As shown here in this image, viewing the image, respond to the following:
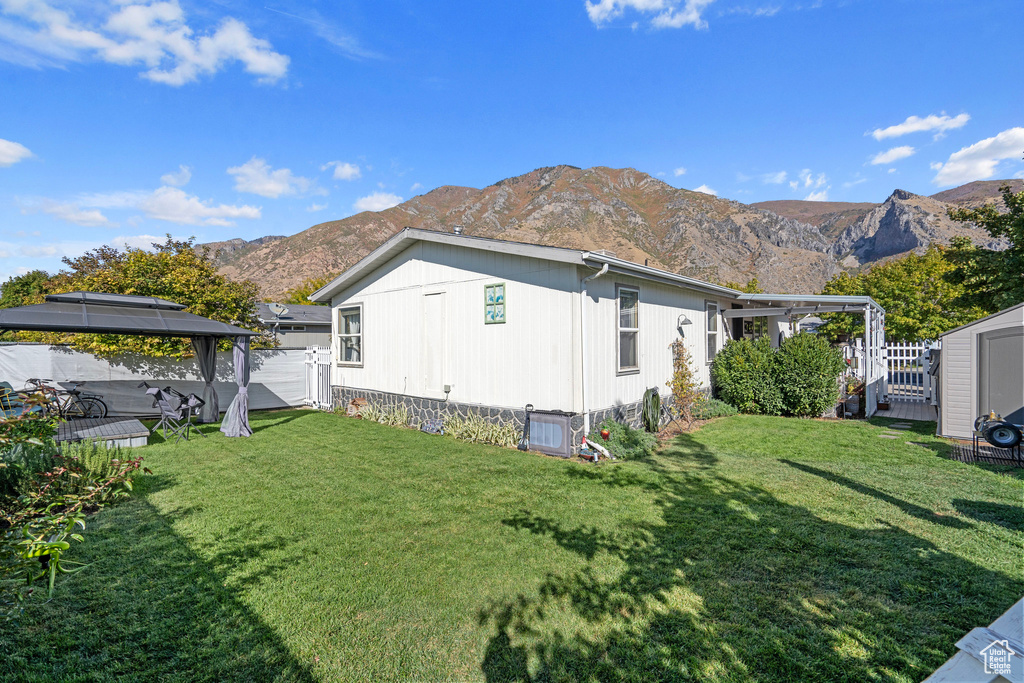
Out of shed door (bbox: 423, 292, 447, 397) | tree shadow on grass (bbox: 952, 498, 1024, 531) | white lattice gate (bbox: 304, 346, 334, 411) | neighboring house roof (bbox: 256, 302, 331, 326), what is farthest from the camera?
neighboring house roof (bbox: 256, 302, 331, 326)

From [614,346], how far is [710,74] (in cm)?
1271

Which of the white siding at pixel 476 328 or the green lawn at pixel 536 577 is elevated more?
the white siding at pixel 476 328

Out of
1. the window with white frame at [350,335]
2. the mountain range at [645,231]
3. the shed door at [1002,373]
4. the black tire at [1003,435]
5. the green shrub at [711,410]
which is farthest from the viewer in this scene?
the mountain range at [645,231]

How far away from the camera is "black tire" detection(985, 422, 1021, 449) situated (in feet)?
21.1

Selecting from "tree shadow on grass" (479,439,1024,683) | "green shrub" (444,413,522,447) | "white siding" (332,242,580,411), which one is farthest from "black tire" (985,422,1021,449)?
"green shrub" (444,413,522,447)

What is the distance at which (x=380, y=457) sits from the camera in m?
7.13

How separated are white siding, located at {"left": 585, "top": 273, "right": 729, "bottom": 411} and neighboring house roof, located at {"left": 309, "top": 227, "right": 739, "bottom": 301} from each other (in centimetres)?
29

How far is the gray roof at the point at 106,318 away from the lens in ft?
24.5

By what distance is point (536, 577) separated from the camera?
3.37 m

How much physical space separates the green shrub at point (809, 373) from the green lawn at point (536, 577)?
395cm

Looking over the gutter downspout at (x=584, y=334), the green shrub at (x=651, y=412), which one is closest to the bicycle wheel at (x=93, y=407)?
the gutter downspout at (x=584, y=334)

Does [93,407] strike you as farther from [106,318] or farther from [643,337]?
[643,337]

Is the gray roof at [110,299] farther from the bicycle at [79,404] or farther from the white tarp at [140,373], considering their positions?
the bicycle at [79,404]

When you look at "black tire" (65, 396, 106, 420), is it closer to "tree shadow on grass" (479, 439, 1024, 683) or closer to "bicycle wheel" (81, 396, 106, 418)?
"bicycle wheel" (81, 396, 106, 418)
